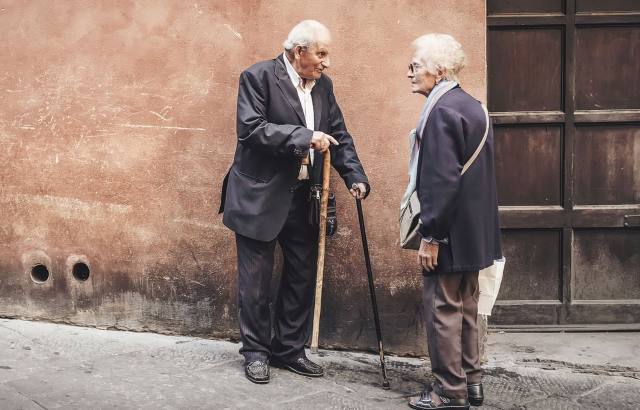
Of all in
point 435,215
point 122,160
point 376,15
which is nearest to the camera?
point 435,215

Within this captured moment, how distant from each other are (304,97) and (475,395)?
1.73 metres

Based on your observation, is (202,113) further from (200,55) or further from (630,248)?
(630,248)

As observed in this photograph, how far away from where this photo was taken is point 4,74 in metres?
5.06

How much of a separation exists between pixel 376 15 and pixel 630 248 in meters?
2.13

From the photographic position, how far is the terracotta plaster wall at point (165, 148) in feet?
15.4

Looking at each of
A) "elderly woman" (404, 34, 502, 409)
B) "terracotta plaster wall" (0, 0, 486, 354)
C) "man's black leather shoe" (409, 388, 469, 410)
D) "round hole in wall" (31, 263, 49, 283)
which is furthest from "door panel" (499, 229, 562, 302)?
"round hole in wall" (31, 263, 49, 283)

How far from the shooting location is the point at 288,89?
14.1 ft

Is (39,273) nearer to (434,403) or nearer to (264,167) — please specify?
(264,167)

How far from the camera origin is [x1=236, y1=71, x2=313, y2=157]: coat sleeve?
408 centimetres

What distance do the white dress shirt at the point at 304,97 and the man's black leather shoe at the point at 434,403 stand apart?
126 centimetres

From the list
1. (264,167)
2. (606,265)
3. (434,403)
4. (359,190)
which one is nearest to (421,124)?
(359,190)

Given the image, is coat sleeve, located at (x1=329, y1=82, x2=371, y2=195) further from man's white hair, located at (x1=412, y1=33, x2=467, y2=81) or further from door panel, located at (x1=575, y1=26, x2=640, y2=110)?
door panel, located at (x1=575, y1=26, x2=640, y2=110)


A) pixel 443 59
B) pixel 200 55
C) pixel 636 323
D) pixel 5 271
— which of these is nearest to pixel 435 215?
pixel 443 59

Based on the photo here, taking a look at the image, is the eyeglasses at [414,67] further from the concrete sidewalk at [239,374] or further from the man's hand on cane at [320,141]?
the concrete sidewalk at [239,374]
